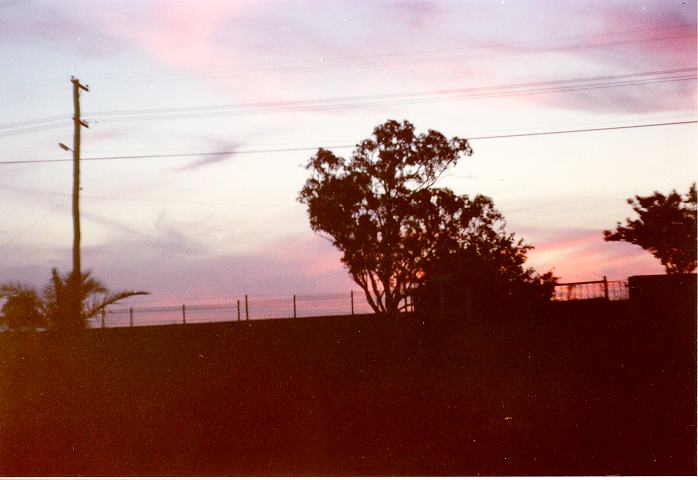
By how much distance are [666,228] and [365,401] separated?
906 inches

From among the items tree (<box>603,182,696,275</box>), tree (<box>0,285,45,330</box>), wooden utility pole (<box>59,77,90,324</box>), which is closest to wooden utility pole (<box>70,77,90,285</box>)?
wooden utility pole (<box>59,77,90,324</box>)

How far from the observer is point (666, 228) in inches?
1150

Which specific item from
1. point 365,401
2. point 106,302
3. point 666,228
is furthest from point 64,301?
point 666,228

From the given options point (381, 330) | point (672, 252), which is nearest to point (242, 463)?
point (381, 330)

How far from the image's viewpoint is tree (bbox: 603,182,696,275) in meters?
28.7

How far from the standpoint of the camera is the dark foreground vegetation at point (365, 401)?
25.0 feet

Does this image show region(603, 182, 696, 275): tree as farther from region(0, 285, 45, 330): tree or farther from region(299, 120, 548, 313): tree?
region(0, 285, 45, 330): tree

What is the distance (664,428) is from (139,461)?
21.6ft

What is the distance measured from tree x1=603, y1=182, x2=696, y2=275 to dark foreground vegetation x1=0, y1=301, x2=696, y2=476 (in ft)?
33.8

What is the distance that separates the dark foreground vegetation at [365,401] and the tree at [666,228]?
10.3 m

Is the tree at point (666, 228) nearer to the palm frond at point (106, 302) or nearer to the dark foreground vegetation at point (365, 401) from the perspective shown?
the dark foreground vegetation at point (365, 401)

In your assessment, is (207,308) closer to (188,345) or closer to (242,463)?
(188,345)

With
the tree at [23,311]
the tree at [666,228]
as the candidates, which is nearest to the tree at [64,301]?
the tree at [23,311]

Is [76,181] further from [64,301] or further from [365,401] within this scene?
[365,401]
